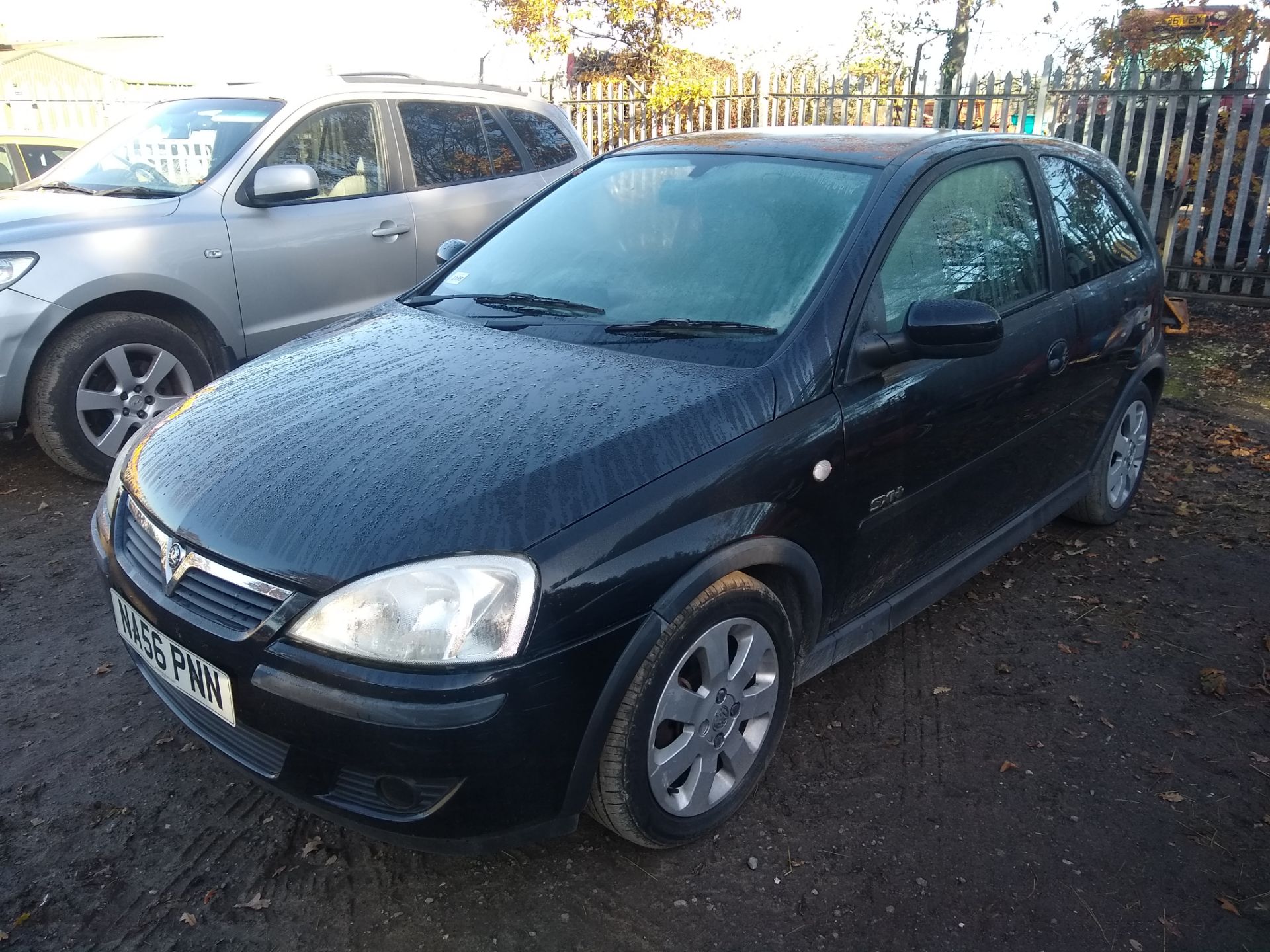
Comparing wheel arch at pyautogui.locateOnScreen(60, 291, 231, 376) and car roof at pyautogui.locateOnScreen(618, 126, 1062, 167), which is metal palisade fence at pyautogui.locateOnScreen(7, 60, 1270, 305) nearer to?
wheel arch at pyautogui.locateOnScreen(60, 291, 231, 376)

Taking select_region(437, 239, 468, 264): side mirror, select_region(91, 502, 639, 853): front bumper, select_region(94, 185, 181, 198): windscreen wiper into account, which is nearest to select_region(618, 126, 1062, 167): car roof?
select_region(437, 239, 468, 264): side mirror

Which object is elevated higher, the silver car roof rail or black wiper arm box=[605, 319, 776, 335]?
the silver car roof rail

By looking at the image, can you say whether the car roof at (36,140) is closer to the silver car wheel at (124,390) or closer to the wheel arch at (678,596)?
the silver car wheel at (124,390)

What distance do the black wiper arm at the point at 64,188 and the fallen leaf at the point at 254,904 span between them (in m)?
4.16

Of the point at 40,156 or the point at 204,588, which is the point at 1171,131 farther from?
the point at 40,156

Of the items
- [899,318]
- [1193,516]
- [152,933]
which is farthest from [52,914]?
[1193,516]

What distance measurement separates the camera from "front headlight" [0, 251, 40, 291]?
4387 mm

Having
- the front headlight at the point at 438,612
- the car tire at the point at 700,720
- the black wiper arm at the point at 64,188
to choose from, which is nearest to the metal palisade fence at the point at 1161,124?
the black wiper arm at the point at 64,188

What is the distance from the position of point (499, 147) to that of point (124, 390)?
283 centimetres

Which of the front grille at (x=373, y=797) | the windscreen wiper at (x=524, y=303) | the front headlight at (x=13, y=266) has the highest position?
the windscreen wiper at (x=524, y=303)

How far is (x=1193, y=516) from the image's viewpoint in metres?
4.70

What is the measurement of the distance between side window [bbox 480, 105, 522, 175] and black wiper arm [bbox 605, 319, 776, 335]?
388cm

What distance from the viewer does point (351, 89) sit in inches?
222

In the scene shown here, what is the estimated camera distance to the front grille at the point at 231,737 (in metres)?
2.18
